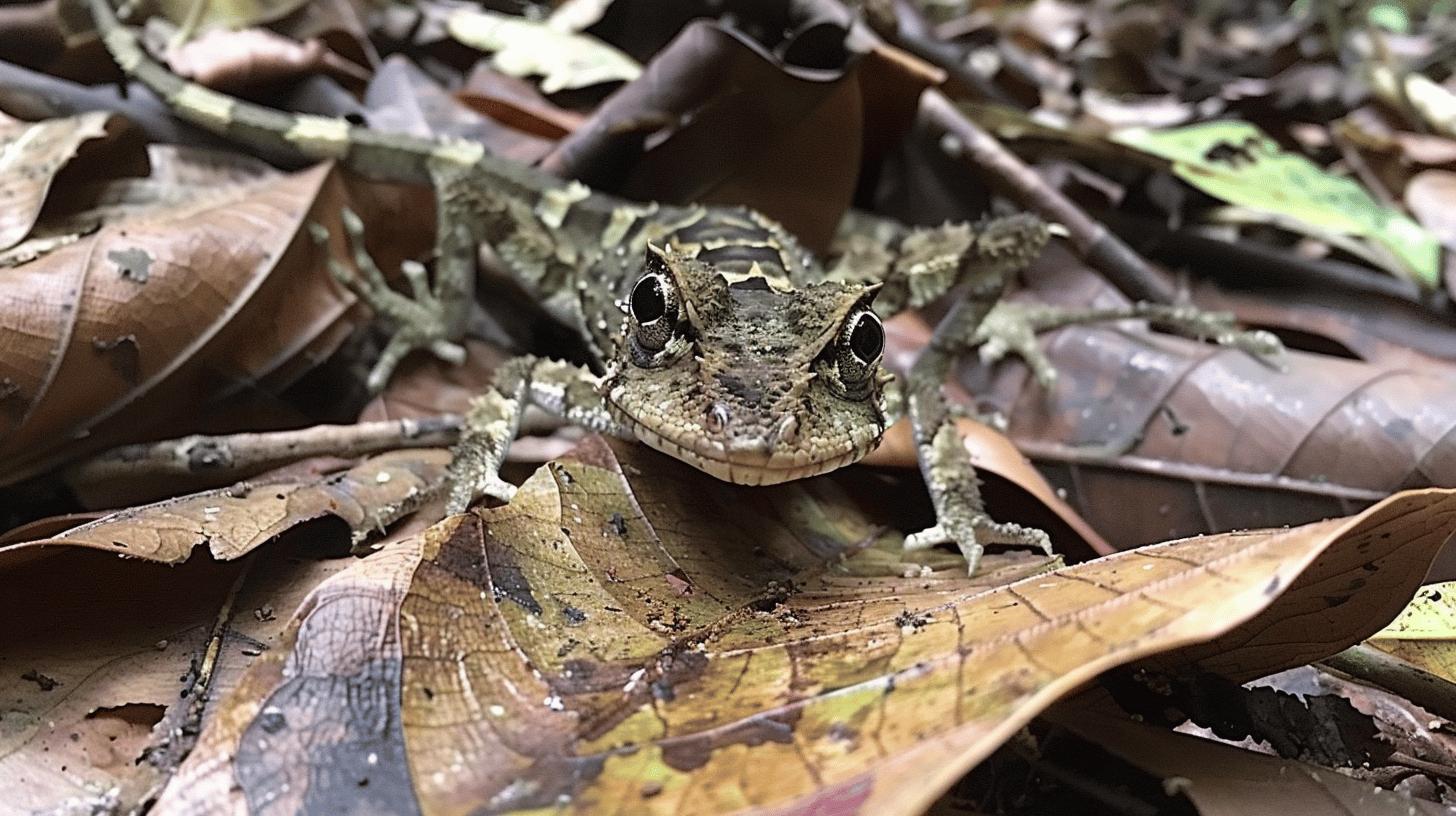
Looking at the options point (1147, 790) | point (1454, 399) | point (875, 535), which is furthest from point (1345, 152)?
point (1147, 790)

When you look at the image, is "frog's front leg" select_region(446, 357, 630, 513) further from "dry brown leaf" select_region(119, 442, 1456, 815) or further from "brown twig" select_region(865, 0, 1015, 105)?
"brown twig" select_region(865, 0, 1015, 105)

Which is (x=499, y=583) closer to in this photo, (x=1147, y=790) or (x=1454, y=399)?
(x=1147, y=790)

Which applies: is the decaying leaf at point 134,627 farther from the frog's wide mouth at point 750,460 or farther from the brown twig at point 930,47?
the brown twig at point 930,47

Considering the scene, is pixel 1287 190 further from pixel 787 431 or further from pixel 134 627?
pixel 134 627

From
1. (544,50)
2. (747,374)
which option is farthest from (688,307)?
(544,50)

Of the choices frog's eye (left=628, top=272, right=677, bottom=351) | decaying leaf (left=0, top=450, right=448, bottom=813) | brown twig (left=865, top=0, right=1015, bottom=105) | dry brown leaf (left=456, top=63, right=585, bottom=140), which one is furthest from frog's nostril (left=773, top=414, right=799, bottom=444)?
brown twig (left=865, top=0, right=1015, bottom=105)

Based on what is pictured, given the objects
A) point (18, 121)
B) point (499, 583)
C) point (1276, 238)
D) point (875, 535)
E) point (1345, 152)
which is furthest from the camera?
point (1345, 152)
